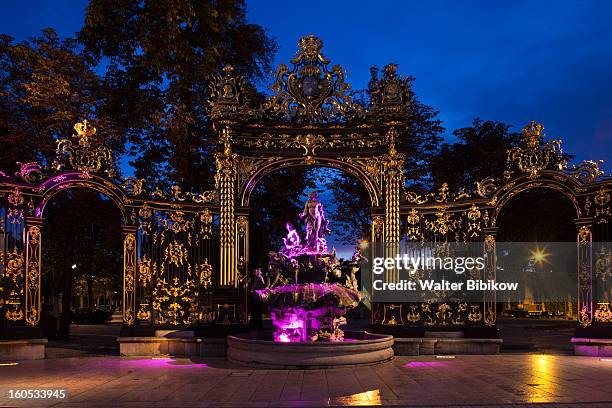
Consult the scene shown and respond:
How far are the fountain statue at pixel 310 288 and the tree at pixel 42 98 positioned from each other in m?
7.65

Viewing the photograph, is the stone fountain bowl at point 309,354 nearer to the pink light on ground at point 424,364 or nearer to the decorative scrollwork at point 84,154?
the pink light on ground at point 424,364

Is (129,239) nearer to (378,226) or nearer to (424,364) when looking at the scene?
(378,226)

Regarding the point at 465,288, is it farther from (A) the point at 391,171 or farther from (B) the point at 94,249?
(B) the point at 94,249

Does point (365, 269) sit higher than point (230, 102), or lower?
lower

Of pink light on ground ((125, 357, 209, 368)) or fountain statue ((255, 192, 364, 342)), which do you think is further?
fountain statue ((255, 192, 364, 342))

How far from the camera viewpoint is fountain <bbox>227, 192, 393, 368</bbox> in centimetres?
1173

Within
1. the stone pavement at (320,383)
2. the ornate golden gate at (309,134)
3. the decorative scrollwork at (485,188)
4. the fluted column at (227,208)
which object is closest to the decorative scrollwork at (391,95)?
the ornate golden gate at (309,134)

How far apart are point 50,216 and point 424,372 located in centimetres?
1306

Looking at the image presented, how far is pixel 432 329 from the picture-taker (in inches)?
587

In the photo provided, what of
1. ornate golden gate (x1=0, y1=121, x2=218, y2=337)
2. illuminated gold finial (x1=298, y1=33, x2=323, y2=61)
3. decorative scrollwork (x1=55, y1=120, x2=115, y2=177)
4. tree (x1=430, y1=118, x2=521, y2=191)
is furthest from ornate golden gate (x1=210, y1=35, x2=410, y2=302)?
tree (x1=430, y1=118, x2=521, y2=191)

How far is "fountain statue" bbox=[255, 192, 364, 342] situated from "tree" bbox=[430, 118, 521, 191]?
13365mm

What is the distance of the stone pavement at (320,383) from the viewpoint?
8.54m

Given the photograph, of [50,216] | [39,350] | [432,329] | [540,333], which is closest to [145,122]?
[50,216]

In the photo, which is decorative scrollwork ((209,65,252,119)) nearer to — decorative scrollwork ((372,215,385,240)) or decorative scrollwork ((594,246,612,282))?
decorative scrollwork ((372,215,385,240))
